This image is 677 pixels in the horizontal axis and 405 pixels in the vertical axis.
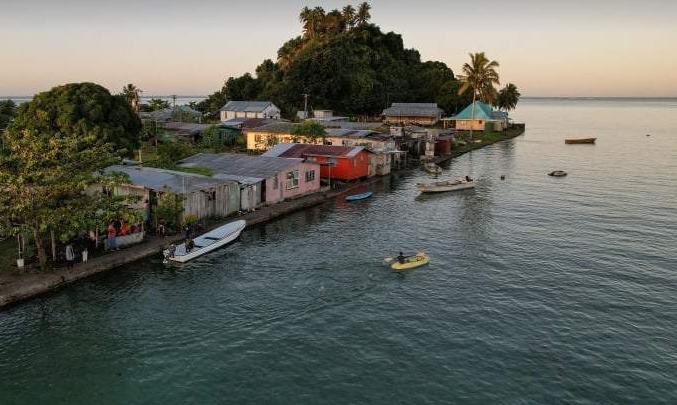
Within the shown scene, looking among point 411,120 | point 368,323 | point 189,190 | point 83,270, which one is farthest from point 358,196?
point 411,120

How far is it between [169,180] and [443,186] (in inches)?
1397

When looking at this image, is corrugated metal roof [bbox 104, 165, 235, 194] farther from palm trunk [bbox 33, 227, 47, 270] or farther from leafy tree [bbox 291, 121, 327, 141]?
leafy tree [bbox 291, 121, 327, 141]

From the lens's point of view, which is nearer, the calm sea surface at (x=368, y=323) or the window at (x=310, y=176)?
the calm sea surface at (x=368, y=323)

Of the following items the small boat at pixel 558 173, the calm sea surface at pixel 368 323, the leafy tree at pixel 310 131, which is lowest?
the calm sea surface at pixel 368 323

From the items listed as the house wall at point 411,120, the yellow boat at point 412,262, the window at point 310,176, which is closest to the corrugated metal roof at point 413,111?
the house wall at point 411,120

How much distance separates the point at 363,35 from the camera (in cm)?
17788

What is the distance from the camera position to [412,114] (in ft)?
478

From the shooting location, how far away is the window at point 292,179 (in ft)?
185

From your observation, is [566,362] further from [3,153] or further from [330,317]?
[3,153]

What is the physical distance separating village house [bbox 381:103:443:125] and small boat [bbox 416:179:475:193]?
7877 centimetres

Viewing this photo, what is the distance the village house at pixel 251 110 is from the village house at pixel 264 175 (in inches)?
2752

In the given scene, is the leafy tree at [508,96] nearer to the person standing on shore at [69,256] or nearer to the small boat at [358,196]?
the small boat at [358,196]

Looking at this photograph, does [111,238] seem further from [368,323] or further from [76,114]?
[368,323]

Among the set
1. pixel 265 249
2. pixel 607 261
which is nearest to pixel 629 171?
pixel 607 261
